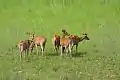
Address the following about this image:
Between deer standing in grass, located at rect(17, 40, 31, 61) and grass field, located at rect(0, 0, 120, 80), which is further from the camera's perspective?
deer standing in grass, located at rect(17, 40, 31, 61)

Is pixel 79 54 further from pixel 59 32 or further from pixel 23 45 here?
pixel 59 32

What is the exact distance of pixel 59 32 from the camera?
22688 millimetres

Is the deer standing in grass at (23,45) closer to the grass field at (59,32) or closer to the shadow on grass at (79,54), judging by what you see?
the grass field at (59,32)

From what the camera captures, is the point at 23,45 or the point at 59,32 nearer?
the point at 23,45

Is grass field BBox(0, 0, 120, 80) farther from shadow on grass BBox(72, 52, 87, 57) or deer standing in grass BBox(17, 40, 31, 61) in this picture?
deer standing in grass BBox(17, 40, 31, 61)

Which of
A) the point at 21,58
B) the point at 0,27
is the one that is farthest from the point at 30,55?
the point at 0,27

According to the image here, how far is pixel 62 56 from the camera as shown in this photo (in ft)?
55.1

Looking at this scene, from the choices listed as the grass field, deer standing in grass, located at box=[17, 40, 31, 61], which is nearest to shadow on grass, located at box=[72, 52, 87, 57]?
the grass field

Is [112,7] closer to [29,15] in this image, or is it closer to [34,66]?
[29,15]

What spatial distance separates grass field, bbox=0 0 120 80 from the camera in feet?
46.9

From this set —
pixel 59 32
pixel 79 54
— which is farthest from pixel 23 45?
pixel 59 32

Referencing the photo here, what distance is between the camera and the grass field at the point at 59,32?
562 inches

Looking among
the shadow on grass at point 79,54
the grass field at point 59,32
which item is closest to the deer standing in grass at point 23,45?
the grass field at point 59,32

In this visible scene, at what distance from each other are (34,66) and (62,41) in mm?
2340
